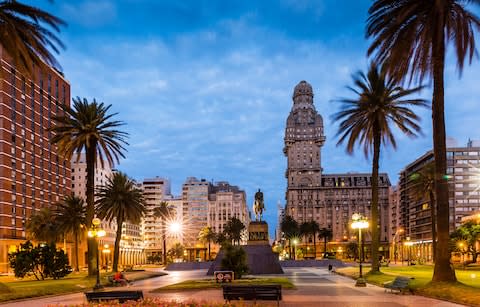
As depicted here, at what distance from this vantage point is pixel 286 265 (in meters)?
97.4

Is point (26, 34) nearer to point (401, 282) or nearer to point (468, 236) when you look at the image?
point (401, 282)

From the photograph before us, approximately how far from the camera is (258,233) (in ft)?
Result: 205

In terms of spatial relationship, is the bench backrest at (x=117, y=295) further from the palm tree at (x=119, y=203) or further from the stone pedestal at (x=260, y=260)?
the palm tree at (x=119, y=203)

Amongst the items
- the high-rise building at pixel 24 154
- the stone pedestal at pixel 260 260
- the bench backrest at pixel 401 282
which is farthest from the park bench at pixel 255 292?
the high-rise building at pixel 24 154

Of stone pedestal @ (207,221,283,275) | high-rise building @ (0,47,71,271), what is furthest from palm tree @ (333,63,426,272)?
high-rise building @ (0,47,71,271)

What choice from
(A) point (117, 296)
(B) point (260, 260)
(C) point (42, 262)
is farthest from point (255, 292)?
(C) point (42, 262)

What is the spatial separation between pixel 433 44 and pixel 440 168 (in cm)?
712

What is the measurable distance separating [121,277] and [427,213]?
131m

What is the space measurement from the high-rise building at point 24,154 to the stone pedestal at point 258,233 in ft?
182

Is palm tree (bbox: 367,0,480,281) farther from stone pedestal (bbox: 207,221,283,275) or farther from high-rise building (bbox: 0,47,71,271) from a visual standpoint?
high-rise building (bbox: 0,47,71,271)

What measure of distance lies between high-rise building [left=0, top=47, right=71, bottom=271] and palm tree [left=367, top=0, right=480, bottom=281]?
82.3 meters

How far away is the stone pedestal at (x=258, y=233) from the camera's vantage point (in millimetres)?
62088

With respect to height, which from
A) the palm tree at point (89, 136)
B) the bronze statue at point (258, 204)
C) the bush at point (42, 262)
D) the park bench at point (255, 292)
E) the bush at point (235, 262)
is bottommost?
the bush at point (42, 262)

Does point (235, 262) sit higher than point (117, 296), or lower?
lower
